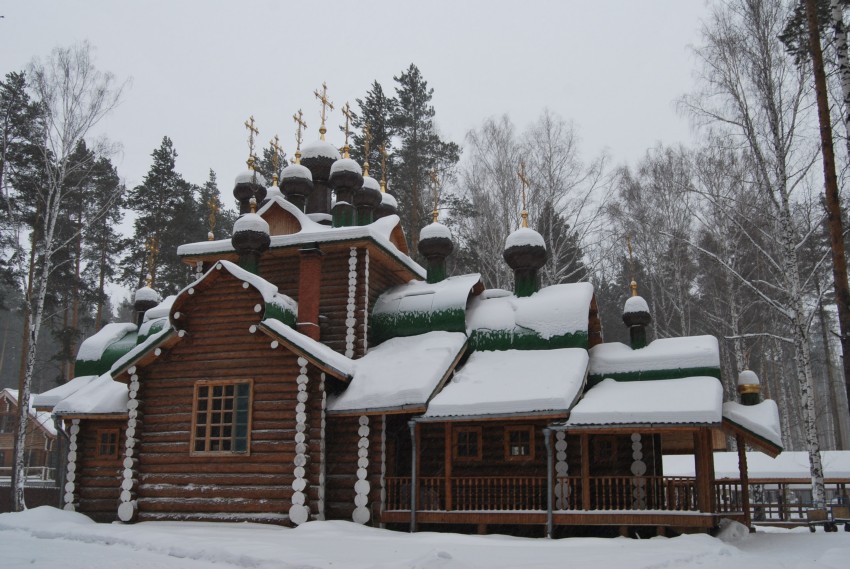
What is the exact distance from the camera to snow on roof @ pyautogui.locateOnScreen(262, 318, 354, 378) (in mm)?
13602

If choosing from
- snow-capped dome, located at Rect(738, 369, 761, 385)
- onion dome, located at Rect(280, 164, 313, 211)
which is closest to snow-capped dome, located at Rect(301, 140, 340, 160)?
onion dome, located at Rect(280, 164, 313, 211)

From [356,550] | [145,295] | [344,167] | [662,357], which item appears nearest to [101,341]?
[145,295]

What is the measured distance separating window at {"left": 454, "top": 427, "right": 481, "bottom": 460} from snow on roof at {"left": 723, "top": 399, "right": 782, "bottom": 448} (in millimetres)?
4488

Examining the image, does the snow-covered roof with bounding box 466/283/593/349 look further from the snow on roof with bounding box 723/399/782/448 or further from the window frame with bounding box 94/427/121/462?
the window frame with bounding box 94/427/121/462

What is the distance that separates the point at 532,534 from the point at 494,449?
1705mm

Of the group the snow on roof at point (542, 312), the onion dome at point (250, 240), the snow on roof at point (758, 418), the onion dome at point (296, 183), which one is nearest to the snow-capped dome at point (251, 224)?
the onion dome at point (250, 240)

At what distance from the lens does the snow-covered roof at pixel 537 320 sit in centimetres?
1506

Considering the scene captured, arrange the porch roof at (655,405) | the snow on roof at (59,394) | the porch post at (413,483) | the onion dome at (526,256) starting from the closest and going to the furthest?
the porch roof at (655,405), the porch post at (413,483), the onion dome at (526,256), the snow on roof at (59,394)

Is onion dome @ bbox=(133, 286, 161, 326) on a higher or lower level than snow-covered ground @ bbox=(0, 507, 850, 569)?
higher

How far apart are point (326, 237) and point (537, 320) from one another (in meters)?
4.63

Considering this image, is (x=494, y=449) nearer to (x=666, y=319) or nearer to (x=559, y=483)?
(x=559, y=483)

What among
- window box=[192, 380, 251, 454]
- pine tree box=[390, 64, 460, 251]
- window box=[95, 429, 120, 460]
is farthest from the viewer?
pine tree box=[390, 64, 460, 251]

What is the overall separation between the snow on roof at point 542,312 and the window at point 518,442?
196 centimetres

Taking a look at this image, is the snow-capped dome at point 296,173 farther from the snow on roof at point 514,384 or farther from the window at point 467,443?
the window at point 467,443
